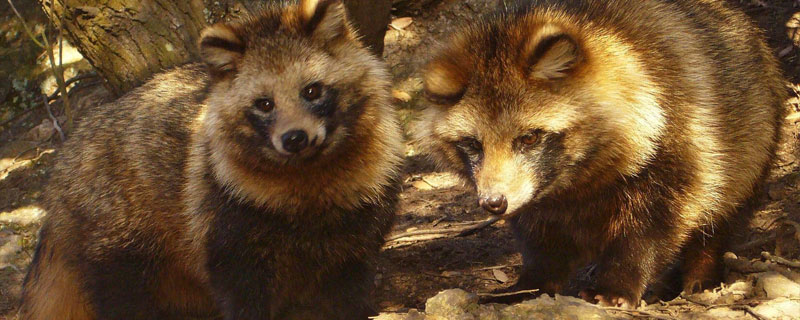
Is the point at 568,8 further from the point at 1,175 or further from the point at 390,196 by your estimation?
the point at 1,175

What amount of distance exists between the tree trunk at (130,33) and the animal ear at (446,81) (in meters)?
2.25

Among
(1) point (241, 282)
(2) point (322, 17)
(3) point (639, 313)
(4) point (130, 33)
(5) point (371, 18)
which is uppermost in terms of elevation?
(2) point (322, 17)

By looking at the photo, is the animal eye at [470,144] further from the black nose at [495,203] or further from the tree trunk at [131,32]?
the tree trunk at [131,32]

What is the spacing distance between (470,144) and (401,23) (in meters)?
3.81

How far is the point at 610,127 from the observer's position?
389 centimetres

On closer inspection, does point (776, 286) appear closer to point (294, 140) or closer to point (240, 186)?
point (294, 140)

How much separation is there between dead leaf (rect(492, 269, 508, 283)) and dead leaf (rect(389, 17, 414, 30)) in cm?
308

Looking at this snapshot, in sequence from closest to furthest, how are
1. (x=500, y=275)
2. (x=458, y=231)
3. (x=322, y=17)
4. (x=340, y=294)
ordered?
(x=322, y=17), (x=340, y=294), (x=500, y=275), (x=458, y=231)

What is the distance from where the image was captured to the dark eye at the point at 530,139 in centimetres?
381

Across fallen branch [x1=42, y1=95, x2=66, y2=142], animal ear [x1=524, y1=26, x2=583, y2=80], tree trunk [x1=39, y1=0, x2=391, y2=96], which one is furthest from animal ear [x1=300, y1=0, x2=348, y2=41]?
fallen branch [x1=42, y1=95, x2=66, y2=142]

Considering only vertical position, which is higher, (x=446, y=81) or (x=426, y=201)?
(x=446, y=81)

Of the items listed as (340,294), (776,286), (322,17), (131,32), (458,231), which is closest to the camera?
(776,286)

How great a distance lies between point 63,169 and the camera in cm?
485

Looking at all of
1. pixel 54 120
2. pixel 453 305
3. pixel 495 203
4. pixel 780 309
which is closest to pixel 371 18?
pixel 495 203
